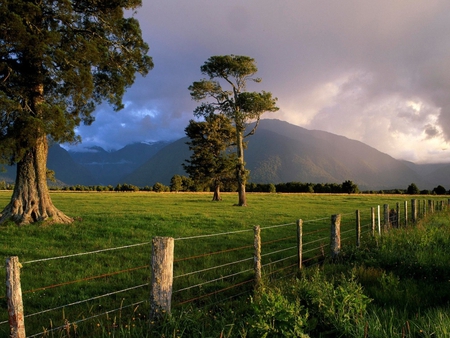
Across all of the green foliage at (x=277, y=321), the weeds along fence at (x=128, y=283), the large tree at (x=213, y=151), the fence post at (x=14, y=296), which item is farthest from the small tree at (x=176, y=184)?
the green foliage at (x=277, y=321)

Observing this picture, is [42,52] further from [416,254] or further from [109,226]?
[416,254]

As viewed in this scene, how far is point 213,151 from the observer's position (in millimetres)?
45344

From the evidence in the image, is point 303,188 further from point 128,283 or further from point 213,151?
point 128,283

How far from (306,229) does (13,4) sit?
55.1 feet

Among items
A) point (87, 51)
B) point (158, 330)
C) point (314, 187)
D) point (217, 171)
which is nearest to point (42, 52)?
point (87, 51)

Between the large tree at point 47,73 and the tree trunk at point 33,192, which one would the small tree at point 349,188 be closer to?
the large tree at point 47,73

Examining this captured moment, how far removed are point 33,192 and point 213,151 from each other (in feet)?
97.2

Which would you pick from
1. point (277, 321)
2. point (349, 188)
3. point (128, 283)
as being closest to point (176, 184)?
point (349, 188)

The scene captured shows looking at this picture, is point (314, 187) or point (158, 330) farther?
point (314, 187)

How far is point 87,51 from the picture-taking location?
1642 centimetres

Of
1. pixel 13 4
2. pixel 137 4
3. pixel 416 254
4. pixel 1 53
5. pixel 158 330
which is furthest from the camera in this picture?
pixel 137 4

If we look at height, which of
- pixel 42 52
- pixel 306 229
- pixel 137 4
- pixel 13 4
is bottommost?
pixel 306 229

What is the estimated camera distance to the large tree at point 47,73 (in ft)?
48.6

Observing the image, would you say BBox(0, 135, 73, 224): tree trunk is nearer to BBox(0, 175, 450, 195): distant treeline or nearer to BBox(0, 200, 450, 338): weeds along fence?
BBox(0, 200, 450, 338): weeds along fence
